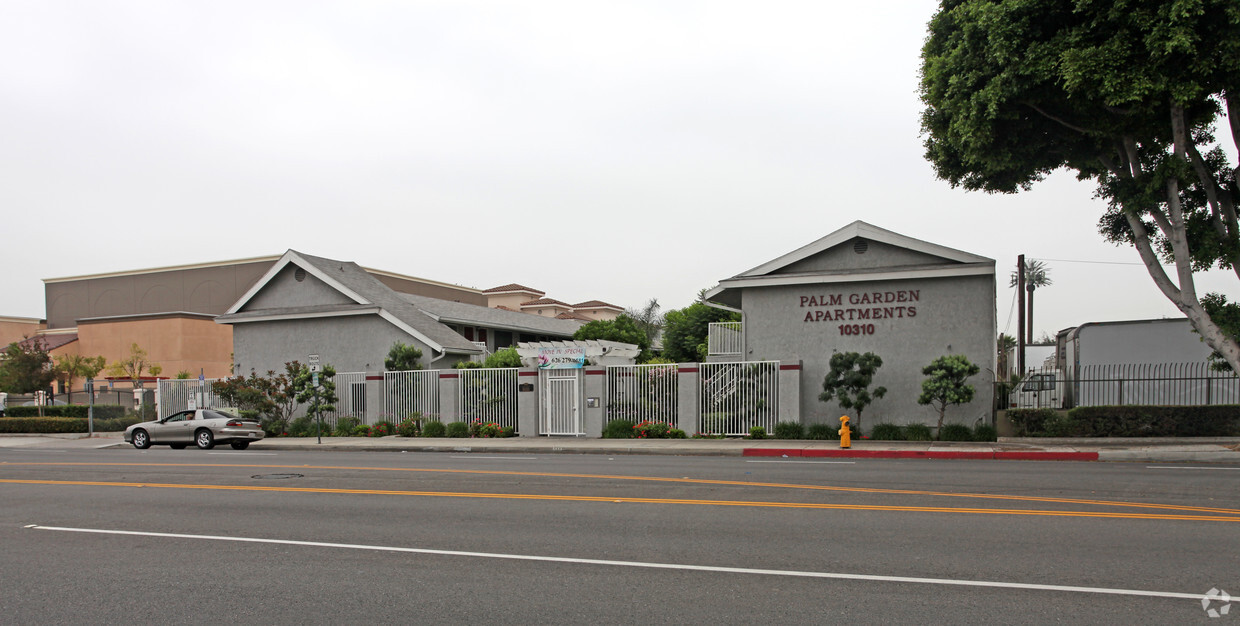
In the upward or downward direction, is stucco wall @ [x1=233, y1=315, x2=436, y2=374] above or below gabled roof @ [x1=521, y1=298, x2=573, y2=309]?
below

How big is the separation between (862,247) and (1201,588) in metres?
18.7

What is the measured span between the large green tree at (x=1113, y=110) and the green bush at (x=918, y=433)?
6.39 m

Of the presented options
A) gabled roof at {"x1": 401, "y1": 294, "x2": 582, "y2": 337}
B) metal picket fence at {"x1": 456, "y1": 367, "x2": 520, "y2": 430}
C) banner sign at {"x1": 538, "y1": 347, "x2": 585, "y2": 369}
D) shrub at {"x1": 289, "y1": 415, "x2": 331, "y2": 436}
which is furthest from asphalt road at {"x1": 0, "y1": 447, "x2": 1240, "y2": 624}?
gabled roof at {"x1": 401, "y1": 294, "x2": 582, "y2": 337}

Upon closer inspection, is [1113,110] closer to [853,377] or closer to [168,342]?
[853,377]

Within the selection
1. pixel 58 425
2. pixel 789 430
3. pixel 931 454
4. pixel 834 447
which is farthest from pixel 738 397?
pixel 58 425

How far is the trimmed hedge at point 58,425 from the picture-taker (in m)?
35.8

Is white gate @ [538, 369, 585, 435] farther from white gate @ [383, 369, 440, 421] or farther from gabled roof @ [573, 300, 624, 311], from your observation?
gabled roof @ [573, 300, 624, 311]

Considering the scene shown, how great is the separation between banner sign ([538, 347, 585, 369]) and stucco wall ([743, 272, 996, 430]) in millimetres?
5299

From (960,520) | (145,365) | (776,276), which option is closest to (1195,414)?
(776,276)

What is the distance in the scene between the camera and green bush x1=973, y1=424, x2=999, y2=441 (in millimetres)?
22406

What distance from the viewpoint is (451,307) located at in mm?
44281

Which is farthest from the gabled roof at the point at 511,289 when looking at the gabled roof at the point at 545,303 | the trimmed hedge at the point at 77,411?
the trimmed hedge at the point at 77,411

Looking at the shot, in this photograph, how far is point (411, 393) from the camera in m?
30.0

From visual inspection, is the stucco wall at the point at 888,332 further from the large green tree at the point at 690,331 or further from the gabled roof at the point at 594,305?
the gabled roof at the point at 594,305
